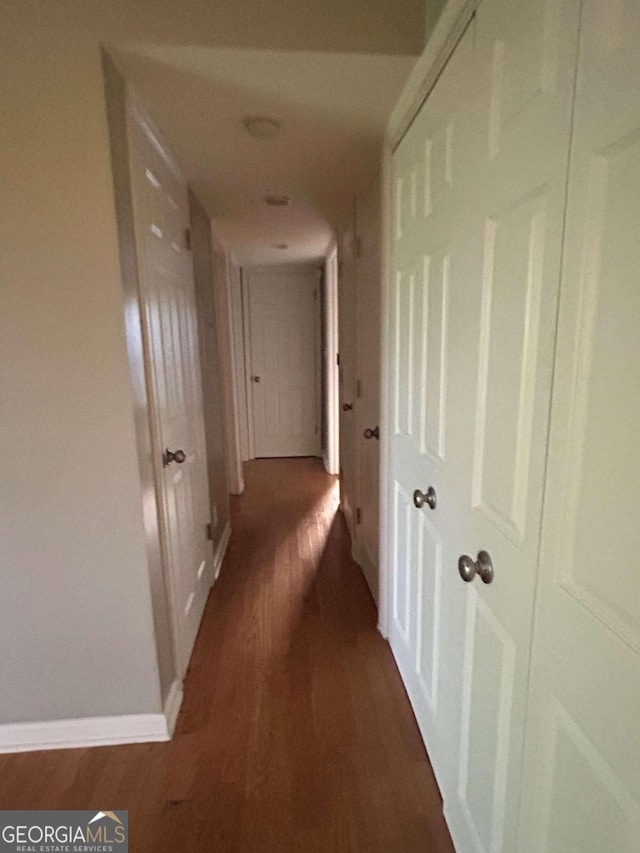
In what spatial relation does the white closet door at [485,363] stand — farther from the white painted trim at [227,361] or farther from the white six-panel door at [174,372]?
the white painted trim at [227,361]

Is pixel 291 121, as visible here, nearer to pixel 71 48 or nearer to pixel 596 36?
pixel 71 48

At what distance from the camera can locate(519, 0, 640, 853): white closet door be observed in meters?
0.57

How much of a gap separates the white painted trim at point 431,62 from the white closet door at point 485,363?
0.16ft

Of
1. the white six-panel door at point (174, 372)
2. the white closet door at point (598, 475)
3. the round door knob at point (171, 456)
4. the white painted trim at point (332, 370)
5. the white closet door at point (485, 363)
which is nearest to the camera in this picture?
the white closet door at point (598, 475)

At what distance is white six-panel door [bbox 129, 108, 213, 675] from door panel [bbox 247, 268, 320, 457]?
2.69 meters

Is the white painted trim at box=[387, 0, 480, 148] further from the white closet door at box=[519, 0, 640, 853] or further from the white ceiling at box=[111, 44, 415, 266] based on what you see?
the white closet door at box=[519, 0, 640, 853]

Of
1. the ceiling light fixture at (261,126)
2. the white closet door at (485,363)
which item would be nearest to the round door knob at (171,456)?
the white closet door at (485,363)

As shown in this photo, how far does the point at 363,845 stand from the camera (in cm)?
127

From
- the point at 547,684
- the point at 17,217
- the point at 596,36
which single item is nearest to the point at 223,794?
the point at 547,684

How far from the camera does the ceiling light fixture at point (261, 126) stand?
1577mm

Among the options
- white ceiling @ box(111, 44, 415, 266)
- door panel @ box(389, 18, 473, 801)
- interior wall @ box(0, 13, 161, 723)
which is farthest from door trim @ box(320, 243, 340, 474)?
interior wall @ box(0, 13, 161, 723)

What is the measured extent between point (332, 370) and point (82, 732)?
3.31 metres

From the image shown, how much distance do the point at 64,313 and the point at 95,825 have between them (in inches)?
57.9

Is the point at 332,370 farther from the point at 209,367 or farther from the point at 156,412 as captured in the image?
the point at 156,412
